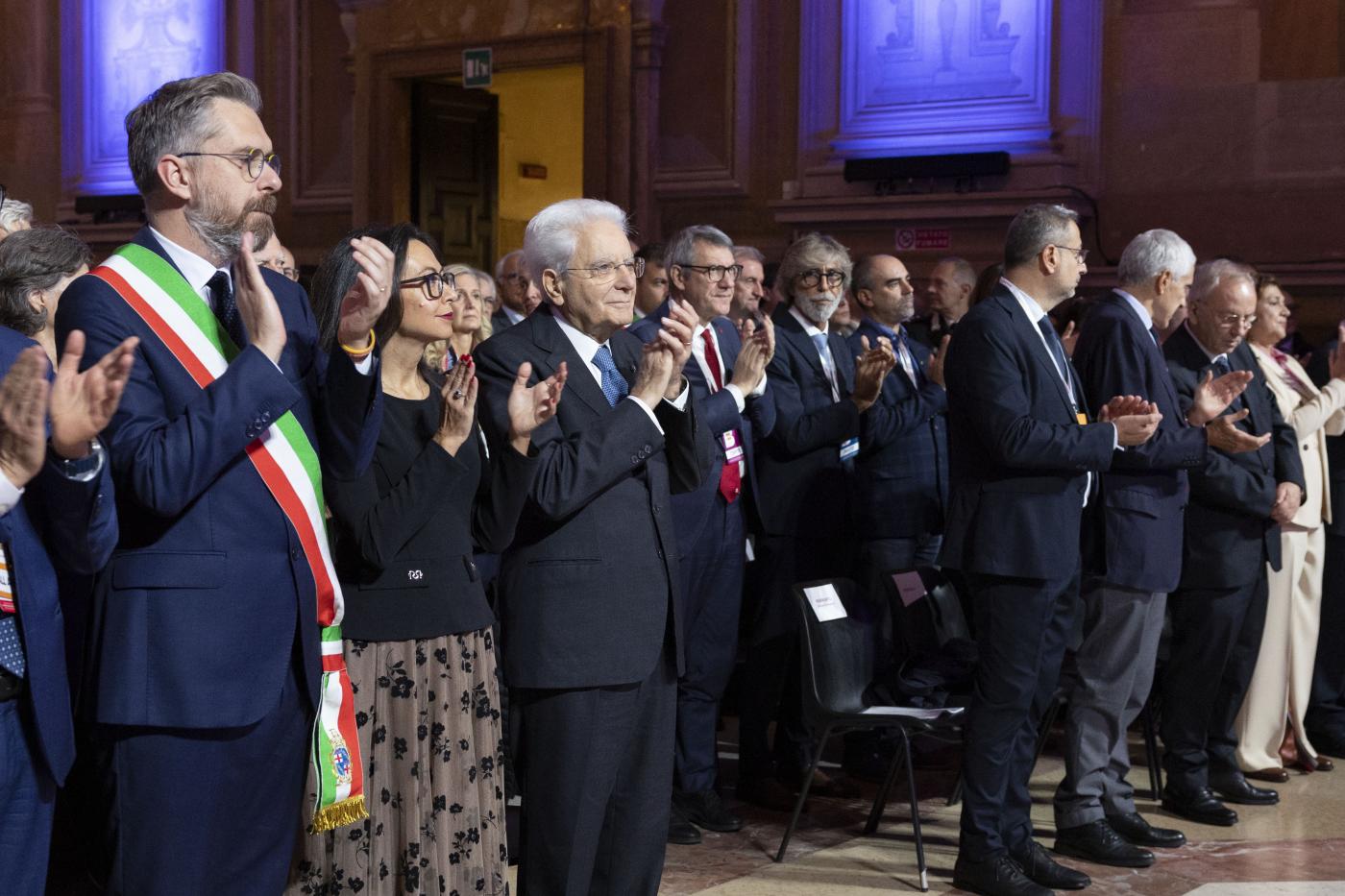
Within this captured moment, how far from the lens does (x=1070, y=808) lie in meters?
4.36

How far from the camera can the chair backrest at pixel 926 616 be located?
15.0 ft

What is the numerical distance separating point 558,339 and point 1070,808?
2.21m

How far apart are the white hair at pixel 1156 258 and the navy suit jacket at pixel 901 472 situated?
0.85 metres

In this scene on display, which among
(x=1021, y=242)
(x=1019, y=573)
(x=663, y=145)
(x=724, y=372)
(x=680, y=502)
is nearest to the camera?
(x=1019, y=573)

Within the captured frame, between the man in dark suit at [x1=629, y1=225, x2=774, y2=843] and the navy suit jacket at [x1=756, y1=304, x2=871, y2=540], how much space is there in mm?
92

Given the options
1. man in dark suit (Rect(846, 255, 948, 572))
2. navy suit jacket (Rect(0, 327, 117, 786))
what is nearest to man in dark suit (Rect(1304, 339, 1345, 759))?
man in dark suit (Rect(846, 255, 948, 572))

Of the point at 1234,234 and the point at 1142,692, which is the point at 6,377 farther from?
the point at 1234,234

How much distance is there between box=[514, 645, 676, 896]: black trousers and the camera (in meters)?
2.93

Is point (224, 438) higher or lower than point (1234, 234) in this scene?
lower

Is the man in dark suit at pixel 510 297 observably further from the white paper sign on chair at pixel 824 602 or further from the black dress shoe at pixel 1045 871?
the black dress shoe at pixel 1045 871

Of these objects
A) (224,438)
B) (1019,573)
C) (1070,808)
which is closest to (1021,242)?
Result: (1019,573)

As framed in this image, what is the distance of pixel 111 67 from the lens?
11.8 m

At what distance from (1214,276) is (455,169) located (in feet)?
22.3

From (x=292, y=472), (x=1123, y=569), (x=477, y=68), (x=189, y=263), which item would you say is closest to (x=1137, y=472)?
(x=1123, y=569)
